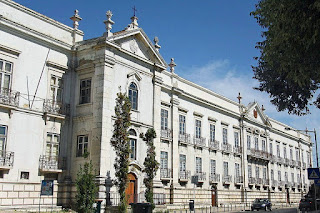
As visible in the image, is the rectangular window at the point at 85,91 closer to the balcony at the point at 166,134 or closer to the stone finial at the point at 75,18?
the stone finial at the point at 75,18

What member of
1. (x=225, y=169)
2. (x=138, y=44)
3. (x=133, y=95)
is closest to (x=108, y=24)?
(x=138, y=44)

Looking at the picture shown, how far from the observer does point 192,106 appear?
38719mm

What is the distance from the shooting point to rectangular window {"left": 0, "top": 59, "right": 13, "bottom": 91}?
23.2m

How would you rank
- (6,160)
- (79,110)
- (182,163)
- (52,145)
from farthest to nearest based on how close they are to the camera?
(182,163) → (79,110) → (52,145) → (6,160)

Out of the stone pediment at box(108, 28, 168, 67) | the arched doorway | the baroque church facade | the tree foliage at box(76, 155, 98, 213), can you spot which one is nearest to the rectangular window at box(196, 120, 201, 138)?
the baroque church facade

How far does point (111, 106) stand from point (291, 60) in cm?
1436

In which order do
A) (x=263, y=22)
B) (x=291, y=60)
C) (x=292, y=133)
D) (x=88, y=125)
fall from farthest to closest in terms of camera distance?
(x=292, y=133), (x=88, y=125), (x=263, y=22), (x=291, y=60)

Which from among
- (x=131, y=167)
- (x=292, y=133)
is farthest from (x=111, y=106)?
(x=292, y=133)

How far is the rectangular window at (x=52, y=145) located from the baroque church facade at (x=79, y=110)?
0.21 ft

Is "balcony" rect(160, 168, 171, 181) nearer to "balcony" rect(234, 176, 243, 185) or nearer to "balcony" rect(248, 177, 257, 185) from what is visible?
"balcony" rect(234, 176, 243, 185)

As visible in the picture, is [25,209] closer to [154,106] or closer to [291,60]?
[154,106]

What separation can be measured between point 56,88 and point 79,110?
6.80 ft

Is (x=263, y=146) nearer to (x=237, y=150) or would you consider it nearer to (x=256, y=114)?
(x=256, y=114)

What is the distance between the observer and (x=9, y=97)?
23.2m
